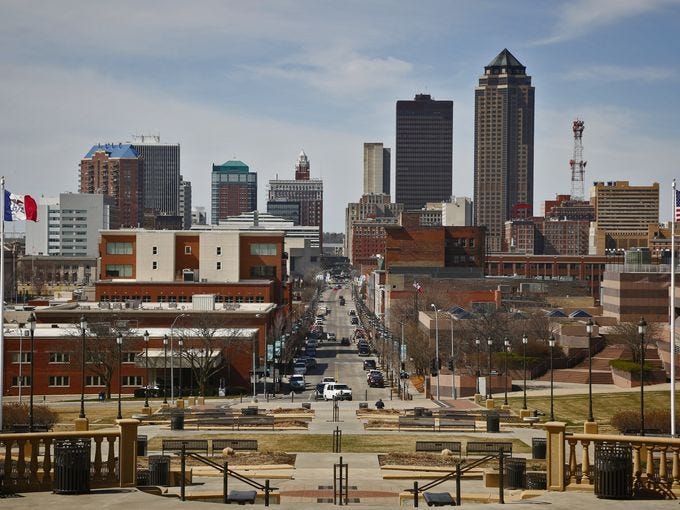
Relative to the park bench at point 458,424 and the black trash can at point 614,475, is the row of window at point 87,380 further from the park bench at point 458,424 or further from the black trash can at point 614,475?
the black trash can at point 614,475

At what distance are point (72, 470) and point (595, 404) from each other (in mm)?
49276

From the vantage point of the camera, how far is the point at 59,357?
4070 inches

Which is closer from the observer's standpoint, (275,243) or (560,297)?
(275,243)

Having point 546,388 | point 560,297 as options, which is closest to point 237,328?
point 546,388

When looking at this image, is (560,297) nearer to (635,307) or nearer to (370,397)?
(635,307)

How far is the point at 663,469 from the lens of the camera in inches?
1121

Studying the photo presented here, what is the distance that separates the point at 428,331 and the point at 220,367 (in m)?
25.4

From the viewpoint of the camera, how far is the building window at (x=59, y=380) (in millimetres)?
102625

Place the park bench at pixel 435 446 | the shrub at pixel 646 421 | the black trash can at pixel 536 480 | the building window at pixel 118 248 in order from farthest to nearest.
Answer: the building window at pixel 118 248 < the shrub at pixel 646 421 < the park bench at pixel 435 446 < the black trash can at pixel 536 480

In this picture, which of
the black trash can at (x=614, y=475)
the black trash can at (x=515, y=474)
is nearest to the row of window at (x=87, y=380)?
the black trash can at (x=515, y=474)

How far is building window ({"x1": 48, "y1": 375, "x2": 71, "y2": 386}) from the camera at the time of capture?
10262 cm

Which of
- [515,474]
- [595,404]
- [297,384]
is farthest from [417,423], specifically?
[297,384]

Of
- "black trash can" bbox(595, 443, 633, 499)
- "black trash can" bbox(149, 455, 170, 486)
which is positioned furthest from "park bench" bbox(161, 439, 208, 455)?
"black trash can" bbox(595, 443, 633, 499)

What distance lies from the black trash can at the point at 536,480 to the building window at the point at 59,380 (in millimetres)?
71184
